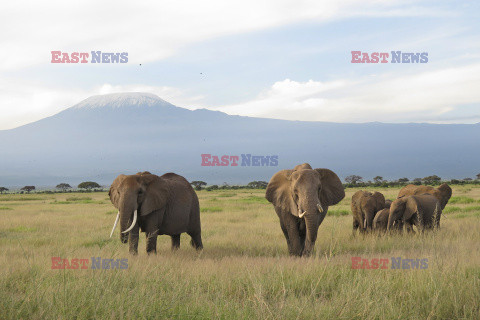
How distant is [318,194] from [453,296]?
12.5 feet

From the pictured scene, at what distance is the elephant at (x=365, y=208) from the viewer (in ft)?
44.6

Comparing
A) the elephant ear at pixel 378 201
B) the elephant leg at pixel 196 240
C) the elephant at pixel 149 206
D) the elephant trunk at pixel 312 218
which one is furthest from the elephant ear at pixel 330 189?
the elephant ear at pixel 378 201

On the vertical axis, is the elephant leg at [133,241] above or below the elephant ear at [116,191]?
below

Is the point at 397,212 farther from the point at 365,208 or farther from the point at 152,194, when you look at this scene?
the point at 152,194

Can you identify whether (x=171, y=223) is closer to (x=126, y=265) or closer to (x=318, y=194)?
(x=126, y=265)

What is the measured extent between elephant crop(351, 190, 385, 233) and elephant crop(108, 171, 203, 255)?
601 cm

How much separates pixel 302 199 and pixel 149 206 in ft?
10.3

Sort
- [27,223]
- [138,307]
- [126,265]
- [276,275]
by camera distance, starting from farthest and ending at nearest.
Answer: [27,223]
[126,265]
[276,275]
[138,307]

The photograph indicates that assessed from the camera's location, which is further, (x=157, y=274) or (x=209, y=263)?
(x=209, y=263)

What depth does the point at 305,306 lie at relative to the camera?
15.1 feet

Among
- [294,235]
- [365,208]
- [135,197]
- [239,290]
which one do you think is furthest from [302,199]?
[365,208]

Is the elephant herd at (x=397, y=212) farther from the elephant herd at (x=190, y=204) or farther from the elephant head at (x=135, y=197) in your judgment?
the elephant head at (x=135, y=197)

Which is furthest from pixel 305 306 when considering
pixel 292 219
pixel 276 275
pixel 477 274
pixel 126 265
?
pixel 292 219

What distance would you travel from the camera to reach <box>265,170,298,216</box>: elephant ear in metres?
8.55
